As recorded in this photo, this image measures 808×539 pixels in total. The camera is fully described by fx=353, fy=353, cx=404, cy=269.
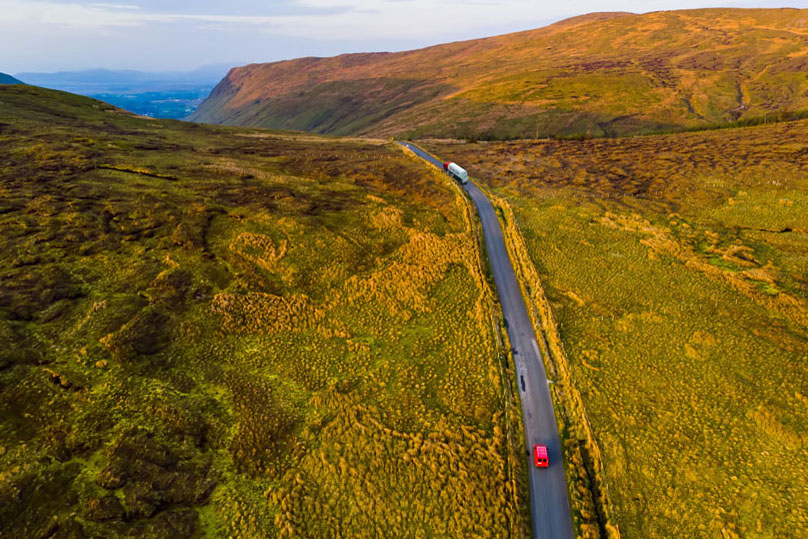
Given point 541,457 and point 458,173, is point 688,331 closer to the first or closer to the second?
point 541,457

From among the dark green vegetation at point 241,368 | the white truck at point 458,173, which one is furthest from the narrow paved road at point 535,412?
the white truck at point 458,173

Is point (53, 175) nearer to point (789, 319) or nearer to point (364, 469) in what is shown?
point (364, 469)

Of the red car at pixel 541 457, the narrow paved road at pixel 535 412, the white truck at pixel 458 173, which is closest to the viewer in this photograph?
the narrow paved road at pixel 535 412

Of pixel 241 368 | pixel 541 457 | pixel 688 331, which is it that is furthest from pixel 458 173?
pixel 541 457

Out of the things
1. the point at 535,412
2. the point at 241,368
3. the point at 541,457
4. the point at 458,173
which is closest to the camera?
the point at 541,457

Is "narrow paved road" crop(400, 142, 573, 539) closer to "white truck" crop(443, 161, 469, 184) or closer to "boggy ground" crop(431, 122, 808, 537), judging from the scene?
"boggy ground" crop(431, 122, 808, 537)

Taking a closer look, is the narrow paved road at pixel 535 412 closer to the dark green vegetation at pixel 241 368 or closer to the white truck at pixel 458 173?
the dark green vegetation at pixel 241 368
